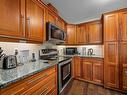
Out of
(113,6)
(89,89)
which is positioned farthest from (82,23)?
(89,89)

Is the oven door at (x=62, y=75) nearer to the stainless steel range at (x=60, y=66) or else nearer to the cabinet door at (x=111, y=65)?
the stainless steel range at (x=60, y=66)

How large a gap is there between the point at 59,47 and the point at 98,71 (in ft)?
5.62

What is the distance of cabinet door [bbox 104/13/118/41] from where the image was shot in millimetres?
2832

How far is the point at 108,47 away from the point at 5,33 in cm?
267

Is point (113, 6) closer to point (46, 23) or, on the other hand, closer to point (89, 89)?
point (46, 23)

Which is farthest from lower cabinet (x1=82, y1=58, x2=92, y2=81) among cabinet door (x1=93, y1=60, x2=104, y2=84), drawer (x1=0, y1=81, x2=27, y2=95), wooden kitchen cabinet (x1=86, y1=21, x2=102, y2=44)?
drawer (x1=0, y1=81, x2=27, y2=95)

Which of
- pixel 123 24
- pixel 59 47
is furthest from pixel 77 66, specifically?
pixel 123 24

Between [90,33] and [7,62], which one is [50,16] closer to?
[7,62]

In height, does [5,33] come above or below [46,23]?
below

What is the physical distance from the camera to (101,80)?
3191 mm

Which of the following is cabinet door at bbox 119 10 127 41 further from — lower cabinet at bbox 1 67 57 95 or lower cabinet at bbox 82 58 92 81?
lower cabinet at bbox 1 67 57 95

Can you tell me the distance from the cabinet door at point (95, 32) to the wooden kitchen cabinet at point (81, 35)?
0.59 ft

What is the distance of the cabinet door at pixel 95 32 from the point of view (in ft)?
12.0

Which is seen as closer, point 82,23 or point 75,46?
point 82,23
